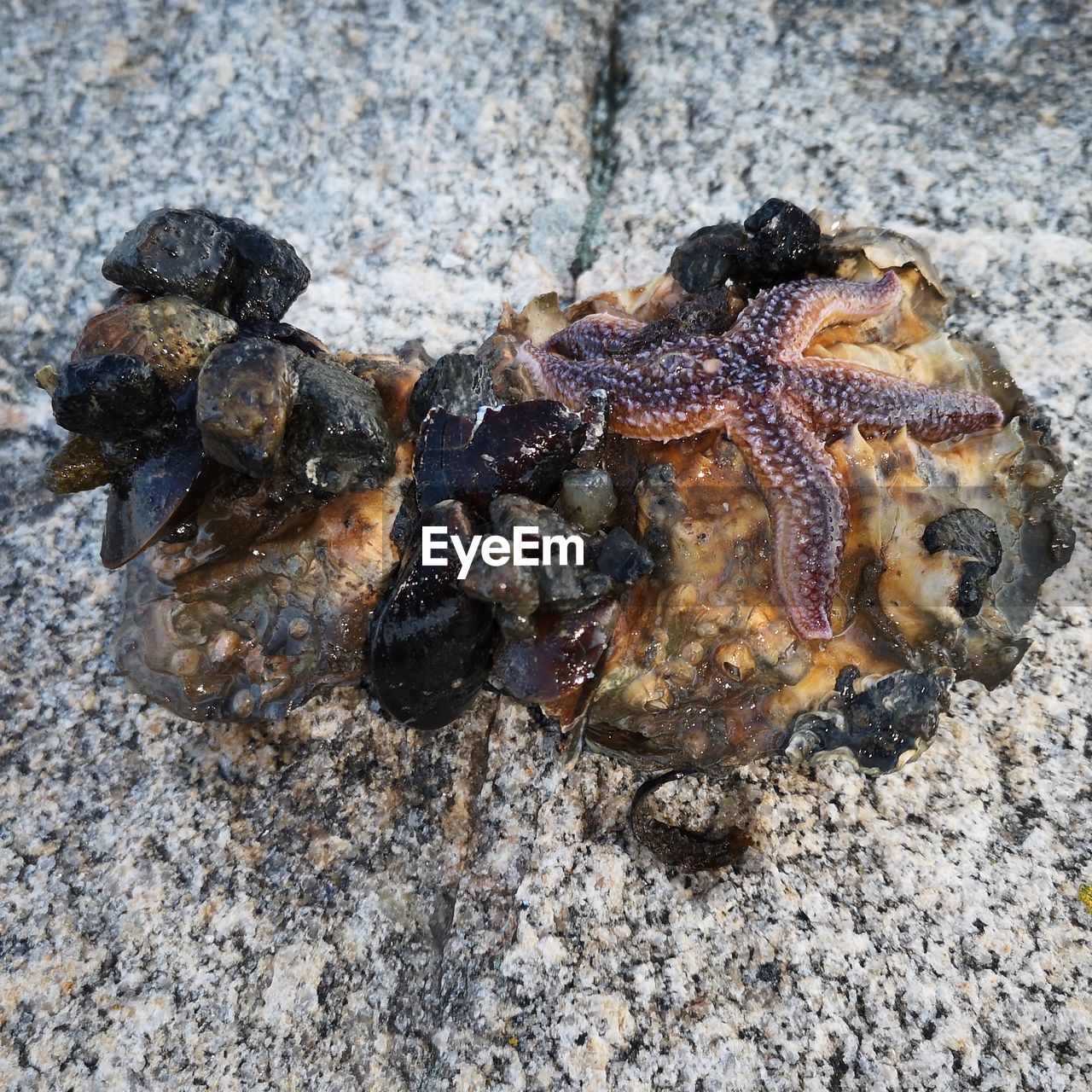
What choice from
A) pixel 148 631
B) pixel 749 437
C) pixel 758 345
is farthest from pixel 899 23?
pixel 148 631

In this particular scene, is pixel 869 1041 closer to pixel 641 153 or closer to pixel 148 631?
pixel 148 631

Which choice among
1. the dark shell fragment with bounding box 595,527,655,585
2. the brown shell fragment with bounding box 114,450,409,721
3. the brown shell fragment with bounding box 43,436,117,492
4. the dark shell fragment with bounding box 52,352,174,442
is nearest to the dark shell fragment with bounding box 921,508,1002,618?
the dark shell fragment with bounding box 595,527,655,585

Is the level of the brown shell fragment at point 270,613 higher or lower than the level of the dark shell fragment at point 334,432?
lower

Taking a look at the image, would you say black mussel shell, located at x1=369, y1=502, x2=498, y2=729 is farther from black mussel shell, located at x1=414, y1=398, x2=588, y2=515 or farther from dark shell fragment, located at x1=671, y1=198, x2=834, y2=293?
dark shell fragment, located at x1=671, y1=198, x2=834, y2=293

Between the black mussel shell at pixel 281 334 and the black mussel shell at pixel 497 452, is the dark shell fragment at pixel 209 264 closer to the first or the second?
the black mussel shell at pixel 281 334

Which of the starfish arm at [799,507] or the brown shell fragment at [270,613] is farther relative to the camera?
the brown shell fragment at [270,613]

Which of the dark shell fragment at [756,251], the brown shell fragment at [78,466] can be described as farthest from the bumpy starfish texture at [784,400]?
the brown shell fragment at [78,466]
